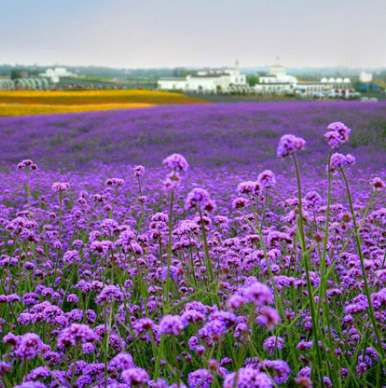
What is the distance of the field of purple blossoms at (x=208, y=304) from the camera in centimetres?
193

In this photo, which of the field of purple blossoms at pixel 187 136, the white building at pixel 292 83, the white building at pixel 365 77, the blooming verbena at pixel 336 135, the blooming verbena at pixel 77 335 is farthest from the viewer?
the white building at pixel 365 77

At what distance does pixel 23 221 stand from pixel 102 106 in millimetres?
30064

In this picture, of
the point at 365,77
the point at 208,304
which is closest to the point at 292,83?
the point at 365,77

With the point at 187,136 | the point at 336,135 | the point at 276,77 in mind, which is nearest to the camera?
the point at 336,135

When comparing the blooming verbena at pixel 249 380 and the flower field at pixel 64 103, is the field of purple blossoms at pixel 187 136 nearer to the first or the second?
the flower field at pixel 64 103

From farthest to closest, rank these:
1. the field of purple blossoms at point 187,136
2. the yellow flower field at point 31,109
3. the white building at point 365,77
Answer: the white building at point 365,77, the yellow flower field at point 31,109, the field of purple blossoms at point 187,136

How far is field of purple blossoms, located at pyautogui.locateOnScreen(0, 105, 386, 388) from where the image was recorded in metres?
1.93

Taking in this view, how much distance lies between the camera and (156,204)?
26.3 ft

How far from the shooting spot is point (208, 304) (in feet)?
11.5

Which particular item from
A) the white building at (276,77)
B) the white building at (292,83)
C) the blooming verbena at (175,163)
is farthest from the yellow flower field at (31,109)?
the white building at (276,77)

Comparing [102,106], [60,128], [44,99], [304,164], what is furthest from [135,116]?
[44,99]

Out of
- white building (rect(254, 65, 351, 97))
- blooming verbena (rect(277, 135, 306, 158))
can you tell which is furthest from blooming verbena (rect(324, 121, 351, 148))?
white building (rect(254, 65, 351, 97))

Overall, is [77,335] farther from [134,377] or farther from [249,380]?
[249,380]

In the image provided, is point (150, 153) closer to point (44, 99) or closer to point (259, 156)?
point (259, 156)
